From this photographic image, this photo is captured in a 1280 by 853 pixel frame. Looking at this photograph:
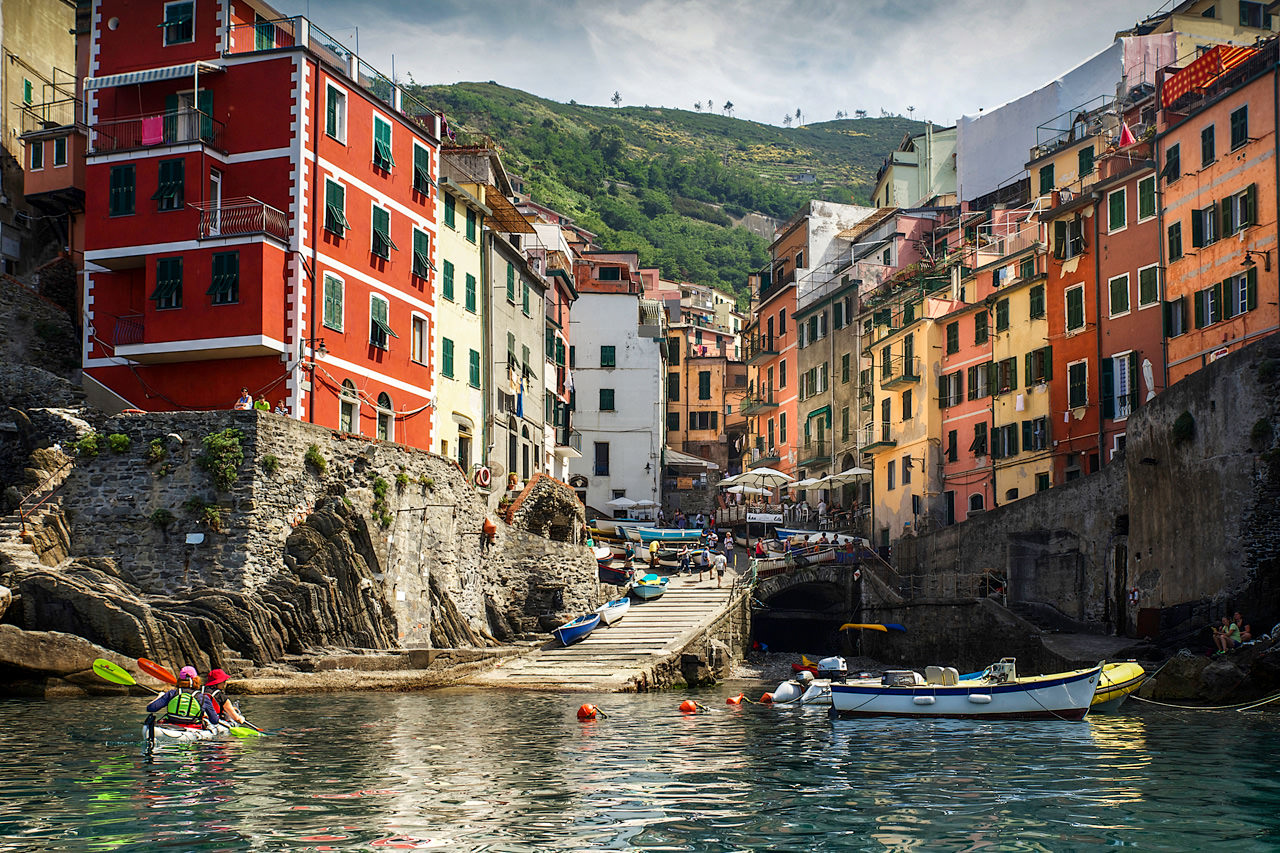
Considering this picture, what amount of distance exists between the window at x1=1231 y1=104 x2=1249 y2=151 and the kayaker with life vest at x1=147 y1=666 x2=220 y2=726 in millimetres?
35122

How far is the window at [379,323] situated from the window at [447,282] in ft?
18.8

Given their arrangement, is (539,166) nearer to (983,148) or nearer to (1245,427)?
(983,148)

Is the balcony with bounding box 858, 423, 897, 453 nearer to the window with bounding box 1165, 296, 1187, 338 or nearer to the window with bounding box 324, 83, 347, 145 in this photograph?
the window with bounding box 1165, 296, 1187, 338

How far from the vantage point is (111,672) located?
3050 cm

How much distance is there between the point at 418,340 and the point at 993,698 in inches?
1032

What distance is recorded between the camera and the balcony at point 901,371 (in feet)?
210

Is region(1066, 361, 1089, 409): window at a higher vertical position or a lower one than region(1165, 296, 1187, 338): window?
lower

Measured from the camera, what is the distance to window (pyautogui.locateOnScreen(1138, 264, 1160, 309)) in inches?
1843

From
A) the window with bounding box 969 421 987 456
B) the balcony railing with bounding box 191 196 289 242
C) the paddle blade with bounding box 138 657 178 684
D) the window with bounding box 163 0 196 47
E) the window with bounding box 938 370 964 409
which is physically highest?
the window with bounding box 163 0 196 47

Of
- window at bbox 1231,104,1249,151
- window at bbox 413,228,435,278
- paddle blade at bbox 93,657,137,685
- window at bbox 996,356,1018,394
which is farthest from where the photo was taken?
window at bbox 996,356,1018,394

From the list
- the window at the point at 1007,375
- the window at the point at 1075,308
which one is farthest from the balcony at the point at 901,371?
the window at the point at 1075,308

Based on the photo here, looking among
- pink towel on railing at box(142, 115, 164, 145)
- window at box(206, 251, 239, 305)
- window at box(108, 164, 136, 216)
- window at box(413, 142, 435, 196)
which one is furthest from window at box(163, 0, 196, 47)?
window at box(413, 142, 435, 196)

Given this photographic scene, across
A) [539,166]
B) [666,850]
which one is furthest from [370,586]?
[539,166]

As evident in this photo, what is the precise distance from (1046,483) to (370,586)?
28.8 m
